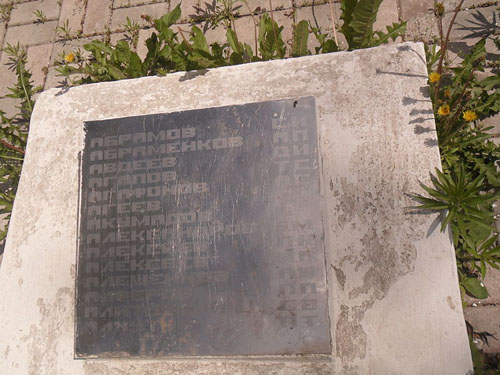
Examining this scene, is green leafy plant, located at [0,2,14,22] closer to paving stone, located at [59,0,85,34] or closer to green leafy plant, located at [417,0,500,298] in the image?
paving stone, located at [59,0,85,34]

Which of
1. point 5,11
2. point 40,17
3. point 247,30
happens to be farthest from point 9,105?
point 247,30

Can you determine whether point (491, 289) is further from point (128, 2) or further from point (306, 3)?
point (128, 2)

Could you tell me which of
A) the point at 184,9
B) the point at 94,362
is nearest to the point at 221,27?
the point at 184,9

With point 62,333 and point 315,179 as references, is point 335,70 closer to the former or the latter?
point 315,179

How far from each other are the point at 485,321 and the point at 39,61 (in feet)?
10.3

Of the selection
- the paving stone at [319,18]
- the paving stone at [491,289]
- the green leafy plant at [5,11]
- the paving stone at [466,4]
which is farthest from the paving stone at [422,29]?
the green leafy plant at [5,11]

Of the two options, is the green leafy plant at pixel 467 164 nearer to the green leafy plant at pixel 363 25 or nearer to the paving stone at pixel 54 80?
the green leafy plant at pixel 363 25

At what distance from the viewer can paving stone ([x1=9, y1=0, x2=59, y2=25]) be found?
302 centimetres

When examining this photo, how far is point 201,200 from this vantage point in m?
1.85

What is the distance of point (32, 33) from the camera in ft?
9.81

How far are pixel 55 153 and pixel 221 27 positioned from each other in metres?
1.32

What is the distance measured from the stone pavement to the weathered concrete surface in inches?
25.7

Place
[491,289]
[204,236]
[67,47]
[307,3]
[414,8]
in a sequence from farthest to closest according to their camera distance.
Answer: [67,47] < [307,3] < [414,8] < [491,289] < [204,236]

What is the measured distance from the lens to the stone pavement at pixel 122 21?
243 cm
